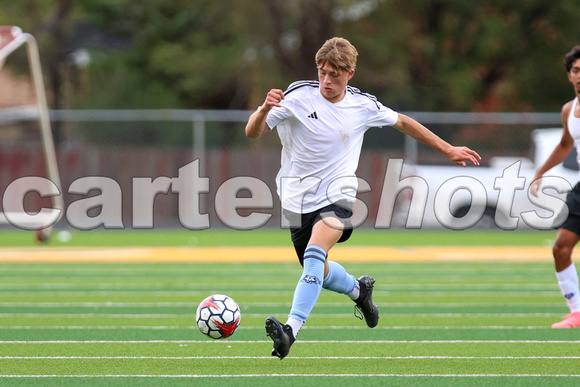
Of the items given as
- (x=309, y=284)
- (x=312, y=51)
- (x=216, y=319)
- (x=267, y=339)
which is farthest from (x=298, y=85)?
(x=312, y=51)

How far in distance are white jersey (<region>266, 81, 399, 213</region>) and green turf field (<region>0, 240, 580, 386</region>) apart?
3.75 feet

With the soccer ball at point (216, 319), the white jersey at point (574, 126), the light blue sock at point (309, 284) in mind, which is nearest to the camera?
the light blue sock at point (309, 284)

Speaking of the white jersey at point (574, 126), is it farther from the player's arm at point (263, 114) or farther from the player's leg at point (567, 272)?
the player's arm at point (263, 114)

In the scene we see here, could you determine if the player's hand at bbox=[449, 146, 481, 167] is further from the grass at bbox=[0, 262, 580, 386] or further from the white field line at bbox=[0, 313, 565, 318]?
the white field line at bbox=[0, 313, 565, 318]

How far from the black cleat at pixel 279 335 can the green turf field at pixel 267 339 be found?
167 mm

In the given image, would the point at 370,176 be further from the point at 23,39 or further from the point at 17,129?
the point at 17,129

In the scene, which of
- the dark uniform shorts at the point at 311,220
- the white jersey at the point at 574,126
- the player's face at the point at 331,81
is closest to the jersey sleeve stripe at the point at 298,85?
the player's face at the point at 331,81

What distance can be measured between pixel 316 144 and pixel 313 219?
0.53 meters

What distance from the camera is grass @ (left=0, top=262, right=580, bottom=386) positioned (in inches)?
220

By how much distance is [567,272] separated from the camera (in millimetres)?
7836

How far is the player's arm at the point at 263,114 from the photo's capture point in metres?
5.86

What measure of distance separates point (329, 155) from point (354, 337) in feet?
5.58

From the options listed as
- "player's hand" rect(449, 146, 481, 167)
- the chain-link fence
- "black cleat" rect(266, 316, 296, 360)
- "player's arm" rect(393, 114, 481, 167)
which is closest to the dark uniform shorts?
"player's arm" rect(393, 114, 481, 167)

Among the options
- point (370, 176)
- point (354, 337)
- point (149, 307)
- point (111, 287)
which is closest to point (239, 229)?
Answer: point (370, 176)
